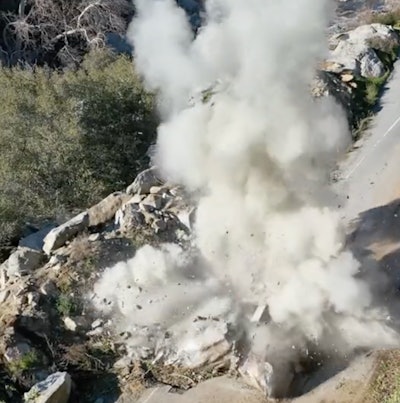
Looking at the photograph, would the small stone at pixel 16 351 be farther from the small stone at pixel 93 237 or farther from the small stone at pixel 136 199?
the small stone at pixel 136 199

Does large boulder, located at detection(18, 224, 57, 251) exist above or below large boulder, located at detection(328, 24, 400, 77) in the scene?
below

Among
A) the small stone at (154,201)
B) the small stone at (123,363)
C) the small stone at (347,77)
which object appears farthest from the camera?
the small stone at (347,77)

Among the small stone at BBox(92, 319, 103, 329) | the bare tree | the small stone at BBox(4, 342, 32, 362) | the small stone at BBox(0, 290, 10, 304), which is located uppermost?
the bare tree

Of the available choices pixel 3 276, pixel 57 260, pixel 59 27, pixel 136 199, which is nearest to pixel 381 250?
pixel 136 199

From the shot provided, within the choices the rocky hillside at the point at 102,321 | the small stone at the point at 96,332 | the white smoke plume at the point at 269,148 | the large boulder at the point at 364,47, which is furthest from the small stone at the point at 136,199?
the large boulder at the point at 364,47

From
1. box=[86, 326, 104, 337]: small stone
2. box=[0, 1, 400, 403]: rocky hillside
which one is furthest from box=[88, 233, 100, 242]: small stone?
box=[86, 326, 104, 337]: small stone

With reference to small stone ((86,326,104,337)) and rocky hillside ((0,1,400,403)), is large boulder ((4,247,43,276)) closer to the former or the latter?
rocky hillside ((0,1,400,403))

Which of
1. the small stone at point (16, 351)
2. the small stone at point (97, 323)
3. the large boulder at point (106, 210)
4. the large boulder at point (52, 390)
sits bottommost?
the large boulder at point (52, 390)

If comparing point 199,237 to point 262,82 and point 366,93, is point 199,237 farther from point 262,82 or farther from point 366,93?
point 366,93
